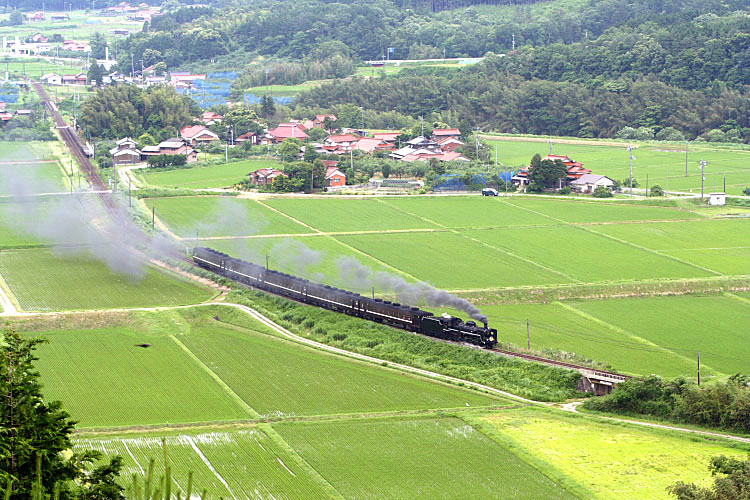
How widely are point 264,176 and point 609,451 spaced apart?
55971mm

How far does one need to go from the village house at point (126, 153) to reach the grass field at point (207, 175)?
5021 millimetres

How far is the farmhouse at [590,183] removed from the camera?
8156 centimetres

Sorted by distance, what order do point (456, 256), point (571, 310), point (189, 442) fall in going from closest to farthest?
1. point (189, 442)
2. point (571, 310)
3. point (456, 256)

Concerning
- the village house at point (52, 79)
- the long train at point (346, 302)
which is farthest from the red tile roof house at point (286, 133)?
the long train at point (346, 302)

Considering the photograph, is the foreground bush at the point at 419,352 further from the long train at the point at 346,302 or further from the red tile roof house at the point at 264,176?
the red tile roof house at the point at 264,176

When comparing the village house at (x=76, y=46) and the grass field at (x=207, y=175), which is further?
the village house at (x=76, y=46)

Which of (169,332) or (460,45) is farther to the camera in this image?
(460,45)

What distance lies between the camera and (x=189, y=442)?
32625mm

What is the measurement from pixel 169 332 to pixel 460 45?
386 ft

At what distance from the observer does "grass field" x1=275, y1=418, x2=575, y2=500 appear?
1149 inches

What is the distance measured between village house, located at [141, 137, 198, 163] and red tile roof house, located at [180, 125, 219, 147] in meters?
5.40

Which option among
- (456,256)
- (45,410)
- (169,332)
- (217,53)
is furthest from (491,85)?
(45,410)

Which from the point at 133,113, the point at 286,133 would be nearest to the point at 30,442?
the point at 286,133

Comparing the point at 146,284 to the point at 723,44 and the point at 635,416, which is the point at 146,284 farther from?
the point at 723,44
